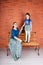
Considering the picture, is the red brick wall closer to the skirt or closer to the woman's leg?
the skirt

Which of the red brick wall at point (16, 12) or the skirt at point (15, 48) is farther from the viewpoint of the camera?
the red brick wall at point (16, 12)

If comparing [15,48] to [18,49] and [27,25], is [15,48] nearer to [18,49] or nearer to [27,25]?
[18,49]

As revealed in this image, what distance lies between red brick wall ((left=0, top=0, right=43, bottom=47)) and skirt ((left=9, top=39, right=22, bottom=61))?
3.14 ft

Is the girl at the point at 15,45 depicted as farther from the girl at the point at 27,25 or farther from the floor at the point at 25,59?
the girl at the point at 27,25

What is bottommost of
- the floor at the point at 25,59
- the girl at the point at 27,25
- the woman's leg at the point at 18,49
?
the floor at the point at 25,59

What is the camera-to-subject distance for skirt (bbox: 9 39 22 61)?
5.62 m

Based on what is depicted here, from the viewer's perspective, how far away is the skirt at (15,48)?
562 centimetres

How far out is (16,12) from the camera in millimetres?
6555

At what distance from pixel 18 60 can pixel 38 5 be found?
2114 millimetres

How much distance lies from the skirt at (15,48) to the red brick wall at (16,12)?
0.96 m

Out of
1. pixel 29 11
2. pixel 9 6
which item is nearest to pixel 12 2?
pixel 9 6

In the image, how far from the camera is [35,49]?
657 cm

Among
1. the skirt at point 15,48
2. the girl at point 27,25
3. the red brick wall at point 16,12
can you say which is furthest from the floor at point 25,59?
the red brick wall at point 16,12

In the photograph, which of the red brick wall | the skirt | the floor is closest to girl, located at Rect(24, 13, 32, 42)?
the red brick wall
